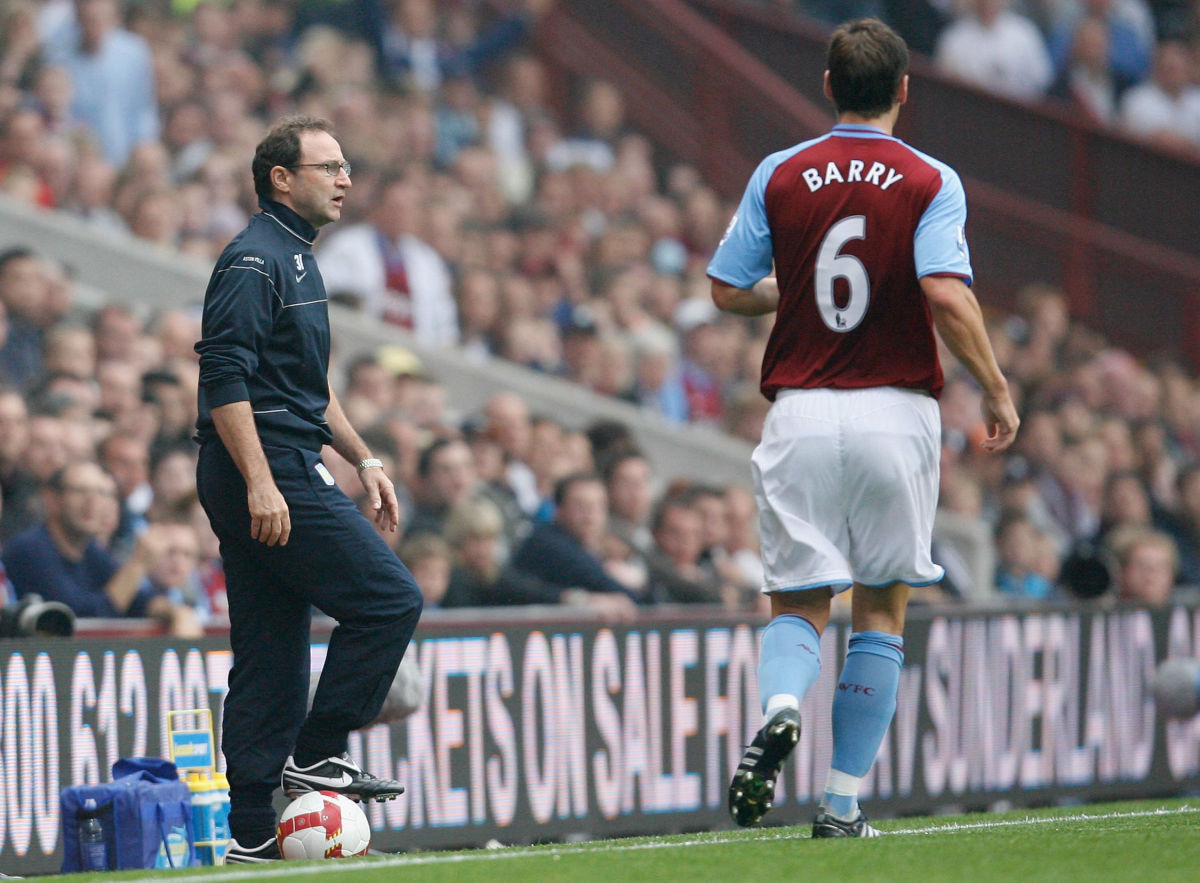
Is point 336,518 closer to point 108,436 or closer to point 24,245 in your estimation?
point 108,436

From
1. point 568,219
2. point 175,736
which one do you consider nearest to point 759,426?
point 568,219

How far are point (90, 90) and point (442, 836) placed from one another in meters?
6.88

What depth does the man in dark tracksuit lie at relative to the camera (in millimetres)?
5922

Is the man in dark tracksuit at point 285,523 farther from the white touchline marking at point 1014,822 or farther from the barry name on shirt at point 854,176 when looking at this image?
the white touchline marking at point 1014,822

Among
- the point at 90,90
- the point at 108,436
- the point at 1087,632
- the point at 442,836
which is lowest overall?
the point at 442,836

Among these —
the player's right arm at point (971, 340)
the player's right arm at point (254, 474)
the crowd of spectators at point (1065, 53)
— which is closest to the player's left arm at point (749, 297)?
the player's right arm at point (971, 340)

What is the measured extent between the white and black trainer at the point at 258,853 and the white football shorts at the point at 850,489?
1.68 meters

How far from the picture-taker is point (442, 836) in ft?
27.5

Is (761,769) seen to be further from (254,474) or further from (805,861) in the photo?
(254,474)

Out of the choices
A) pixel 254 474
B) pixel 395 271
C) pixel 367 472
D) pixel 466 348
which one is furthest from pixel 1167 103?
pixel 254 474

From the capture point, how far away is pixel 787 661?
5.79 m

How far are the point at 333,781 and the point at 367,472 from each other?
37.4 inches

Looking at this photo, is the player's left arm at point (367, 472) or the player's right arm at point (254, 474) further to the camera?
the player's left arm at point (367, 472)

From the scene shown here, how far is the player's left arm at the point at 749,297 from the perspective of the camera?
6090 millimetres
